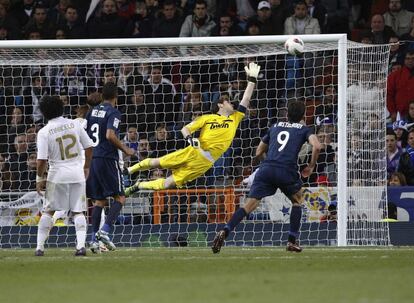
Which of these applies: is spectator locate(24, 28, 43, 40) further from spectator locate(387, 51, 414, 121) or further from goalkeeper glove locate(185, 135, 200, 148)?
spectator locate(387, 51, 414, 121)

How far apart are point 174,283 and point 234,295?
119 centimetres

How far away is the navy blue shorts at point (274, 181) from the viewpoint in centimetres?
1412

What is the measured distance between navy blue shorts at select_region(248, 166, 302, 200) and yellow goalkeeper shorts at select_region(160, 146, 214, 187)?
3.26 m

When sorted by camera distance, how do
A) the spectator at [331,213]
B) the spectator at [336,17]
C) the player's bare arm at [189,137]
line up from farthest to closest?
1. the spectator at [336,17]
2. the spectator at [331,213]
3. the player's bare arm at [189,137]

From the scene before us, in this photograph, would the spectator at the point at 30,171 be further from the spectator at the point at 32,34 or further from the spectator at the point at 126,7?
the spectator at the point at 126,7

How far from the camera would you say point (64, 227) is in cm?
1816

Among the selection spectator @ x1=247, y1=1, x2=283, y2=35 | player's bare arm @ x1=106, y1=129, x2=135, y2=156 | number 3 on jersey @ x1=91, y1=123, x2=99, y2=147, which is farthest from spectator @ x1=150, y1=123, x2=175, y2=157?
player's bare arm @ x1=106, y1=129, x2=135, y2=156

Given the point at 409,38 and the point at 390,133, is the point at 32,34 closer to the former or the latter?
the point at 409,38

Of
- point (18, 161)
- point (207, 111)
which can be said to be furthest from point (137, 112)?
point (18, 161)

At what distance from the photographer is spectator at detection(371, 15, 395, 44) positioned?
20.2 metres

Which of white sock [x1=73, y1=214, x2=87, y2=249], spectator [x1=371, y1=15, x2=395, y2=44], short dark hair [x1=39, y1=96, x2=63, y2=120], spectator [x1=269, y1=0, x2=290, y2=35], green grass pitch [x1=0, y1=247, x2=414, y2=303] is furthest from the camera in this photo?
spectator [x1=269, y1=0, x2=290, y2=35]

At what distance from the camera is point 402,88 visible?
1973 centimetres

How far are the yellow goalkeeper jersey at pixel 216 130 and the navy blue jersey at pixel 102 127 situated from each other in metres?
2.37

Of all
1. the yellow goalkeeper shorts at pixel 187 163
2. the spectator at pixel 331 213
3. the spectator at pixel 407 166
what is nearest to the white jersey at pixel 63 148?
the yellow goalkeeper shorts at pixel 187 163
